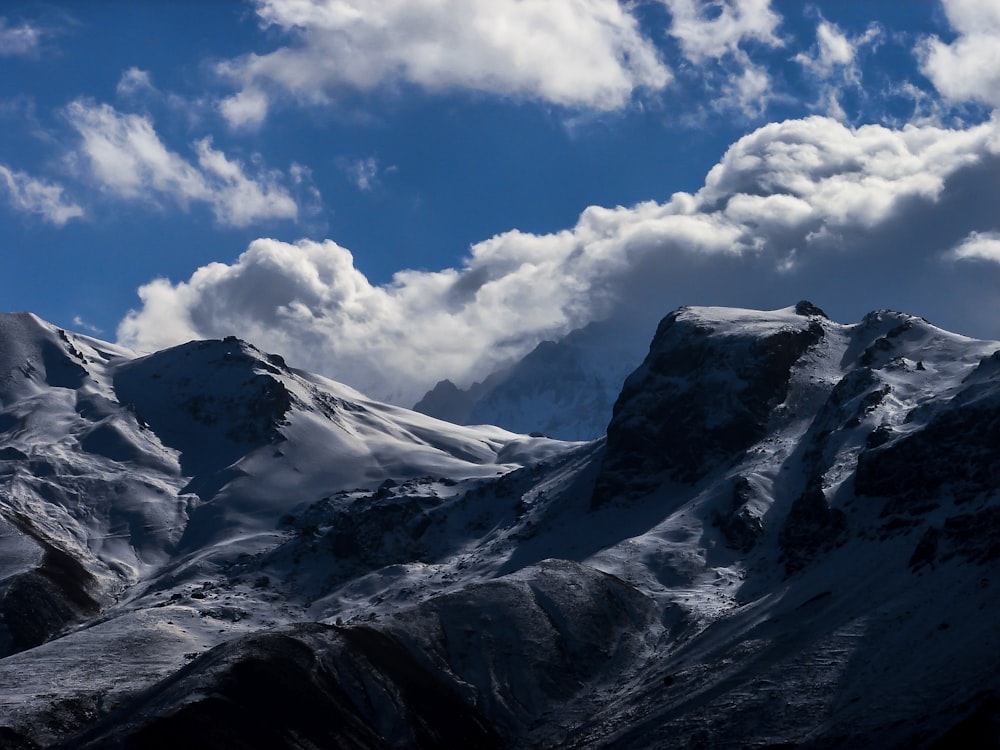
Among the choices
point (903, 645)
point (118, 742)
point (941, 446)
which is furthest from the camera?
point (941, 446)

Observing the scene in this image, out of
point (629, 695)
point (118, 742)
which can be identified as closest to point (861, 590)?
point (629, 695)

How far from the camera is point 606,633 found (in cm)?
17338

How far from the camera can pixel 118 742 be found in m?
128

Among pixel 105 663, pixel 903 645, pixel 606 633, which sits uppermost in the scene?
pixel 105 663

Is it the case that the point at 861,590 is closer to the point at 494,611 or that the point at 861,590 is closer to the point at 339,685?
Answer: the point at 494,611

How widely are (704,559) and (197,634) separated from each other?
6974 cm

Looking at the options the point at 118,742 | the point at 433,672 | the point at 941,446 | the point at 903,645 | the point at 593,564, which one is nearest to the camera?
the point at 118,742

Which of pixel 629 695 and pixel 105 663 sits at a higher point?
pixel 105 663

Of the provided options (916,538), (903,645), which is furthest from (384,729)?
(916,538)

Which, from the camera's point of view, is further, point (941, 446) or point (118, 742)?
point (941, 446)

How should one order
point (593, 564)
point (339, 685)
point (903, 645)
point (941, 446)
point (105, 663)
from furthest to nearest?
1. point (593, 564)
2. point (941, 446)
3. point (105, 663)
4. point (339, 685)
5. point (903, 645)

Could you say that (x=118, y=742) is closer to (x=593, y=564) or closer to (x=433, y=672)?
(x=433, y=672)

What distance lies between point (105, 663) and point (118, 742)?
43498 mm

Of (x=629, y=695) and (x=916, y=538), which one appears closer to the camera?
(x=629, y=695)
